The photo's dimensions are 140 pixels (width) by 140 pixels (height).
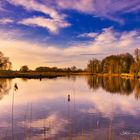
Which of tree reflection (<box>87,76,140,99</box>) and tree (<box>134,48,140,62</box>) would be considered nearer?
tree reflection (<box>87,76,140,99</box>)

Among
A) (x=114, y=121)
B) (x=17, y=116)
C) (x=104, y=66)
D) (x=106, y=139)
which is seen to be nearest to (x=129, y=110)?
(x=114, y=121)

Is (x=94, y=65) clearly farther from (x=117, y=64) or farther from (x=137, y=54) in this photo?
(x=137, y=54)

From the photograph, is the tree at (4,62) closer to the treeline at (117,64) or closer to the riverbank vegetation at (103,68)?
the riverbank vegetation at (103,68)

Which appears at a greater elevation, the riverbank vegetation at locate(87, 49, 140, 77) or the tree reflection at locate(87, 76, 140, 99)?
the riverbank vegetation at locate(87, 49, 140, 77)

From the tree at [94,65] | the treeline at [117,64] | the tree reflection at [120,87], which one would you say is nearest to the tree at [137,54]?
the treeline at [117,64]

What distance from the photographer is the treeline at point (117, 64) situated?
278 feet

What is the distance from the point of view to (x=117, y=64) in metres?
108

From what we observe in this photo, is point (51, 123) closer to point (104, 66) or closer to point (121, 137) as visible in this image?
point (121, 137)

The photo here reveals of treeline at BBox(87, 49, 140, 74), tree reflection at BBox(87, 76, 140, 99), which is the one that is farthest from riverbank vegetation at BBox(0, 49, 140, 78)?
tree reflection at BBox(87, 76, 140, 99)

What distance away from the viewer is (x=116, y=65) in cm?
10869

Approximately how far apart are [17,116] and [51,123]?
3.15m

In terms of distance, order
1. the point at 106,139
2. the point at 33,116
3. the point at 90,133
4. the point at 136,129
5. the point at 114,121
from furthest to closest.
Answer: the point at 33,116
the point at 114,121
the point at 136,129
the point at 90,133
the point at 106,139

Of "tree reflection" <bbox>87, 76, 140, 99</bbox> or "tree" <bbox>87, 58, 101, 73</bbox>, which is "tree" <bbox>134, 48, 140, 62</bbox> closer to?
"tree reflection" <bbox>87, 76, 140, 99</bbox>

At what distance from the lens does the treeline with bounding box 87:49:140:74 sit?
8462 cm
